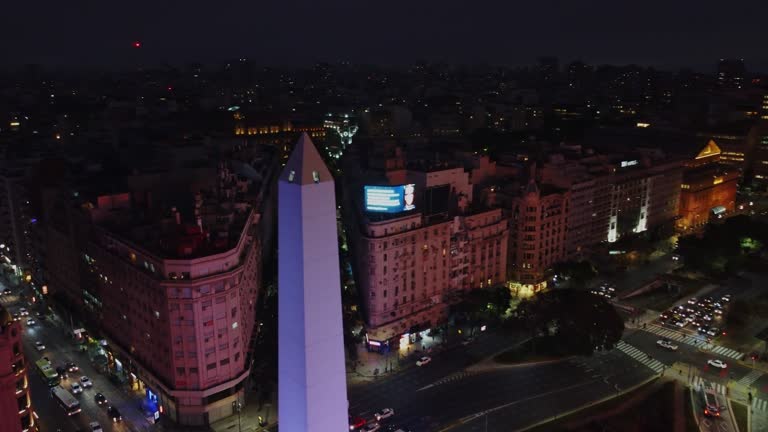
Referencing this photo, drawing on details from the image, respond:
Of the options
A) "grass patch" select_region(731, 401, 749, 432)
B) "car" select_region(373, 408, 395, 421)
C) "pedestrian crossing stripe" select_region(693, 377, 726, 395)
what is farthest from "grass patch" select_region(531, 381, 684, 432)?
"car" select_region(373, 408, 395, 421)

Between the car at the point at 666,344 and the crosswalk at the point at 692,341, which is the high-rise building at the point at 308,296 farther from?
the crosswalk at the point at 692,341

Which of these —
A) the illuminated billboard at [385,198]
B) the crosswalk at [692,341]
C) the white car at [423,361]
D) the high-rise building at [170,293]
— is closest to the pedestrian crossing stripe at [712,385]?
the crosswalk at [692,341]

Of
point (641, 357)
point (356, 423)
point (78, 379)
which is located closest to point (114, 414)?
point (78, 379)

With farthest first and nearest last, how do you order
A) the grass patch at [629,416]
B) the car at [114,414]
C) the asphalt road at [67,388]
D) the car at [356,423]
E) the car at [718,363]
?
the car at [718,363] → the car at [114,414] → the asphalt road at [67,388] → the grass patch at [629,416] → the car at [356,423]

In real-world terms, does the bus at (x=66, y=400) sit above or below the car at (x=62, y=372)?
above

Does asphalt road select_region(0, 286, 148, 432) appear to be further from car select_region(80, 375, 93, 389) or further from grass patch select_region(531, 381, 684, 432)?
grass patch select_region(531, 381, 684, 432)

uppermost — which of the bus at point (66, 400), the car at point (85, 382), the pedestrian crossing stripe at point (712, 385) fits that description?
the bus at point (66, 400)
